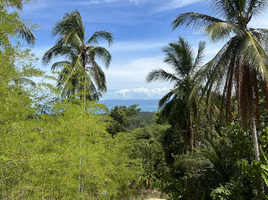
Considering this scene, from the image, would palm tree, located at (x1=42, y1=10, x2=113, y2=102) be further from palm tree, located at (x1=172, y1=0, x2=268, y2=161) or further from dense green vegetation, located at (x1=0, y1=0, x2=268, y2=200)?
palm tree, located at (x1=172, y1=0, x2=268, y2=161)

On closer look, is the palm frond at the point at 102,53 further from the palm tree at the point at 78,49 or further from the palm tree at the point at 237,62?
the palm tree at the point at 237,62

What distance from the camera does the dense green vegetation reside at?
11.0 ft

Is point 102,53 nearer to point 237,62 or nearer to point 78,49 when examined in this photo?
point 78,49

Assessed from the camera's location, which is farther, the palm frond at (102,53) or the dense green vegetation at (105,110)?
the palm frond at (102,53)

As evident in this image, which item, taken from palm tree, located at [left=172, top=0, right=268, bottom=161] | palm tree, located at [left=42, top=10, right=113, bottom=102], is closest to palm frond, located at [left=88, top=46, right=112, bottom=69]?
palm tree, located at [left=42, top=10, right=113, bottom=102]

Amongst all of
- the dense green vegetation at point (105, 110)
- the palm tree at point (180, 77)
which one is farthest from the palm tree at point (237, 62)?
the palm tree at point (180, 77)

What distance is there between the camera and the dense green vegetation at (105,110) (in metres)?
3.35

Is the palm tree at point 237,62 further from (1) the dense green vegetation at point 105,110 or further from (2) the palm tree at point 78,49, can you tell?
(2) the palm tree at point 78,49

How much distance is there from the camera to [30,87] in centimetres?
402

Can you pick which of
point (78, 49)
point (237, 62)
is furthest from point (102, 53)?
point (237, 62)

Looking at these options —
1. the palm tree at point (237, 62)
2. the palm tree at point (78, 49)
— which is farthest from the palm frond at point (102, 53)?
the palm tree at point (237, 62)

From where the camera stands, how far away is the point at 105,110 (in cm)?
725

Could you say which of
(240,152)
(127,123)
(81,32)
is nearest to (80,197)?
(240,152)

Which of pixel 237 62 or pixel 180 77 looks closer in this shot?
pixel 237 62
